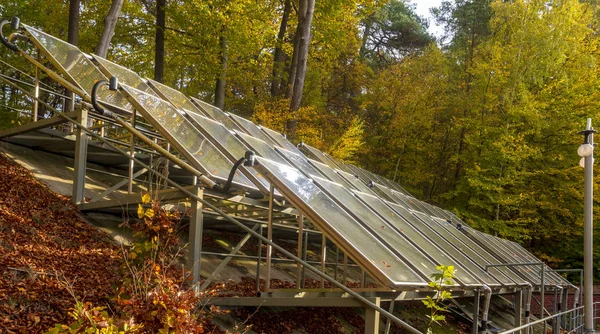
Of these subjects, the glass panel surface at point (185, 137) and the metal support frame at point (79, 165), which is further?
the metal support frame at point (79, 165)

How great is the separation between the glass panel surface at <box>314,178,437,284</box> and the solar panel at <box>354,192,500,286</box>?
1.04ft

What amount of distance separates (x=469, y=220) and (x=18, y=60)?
66.9ft

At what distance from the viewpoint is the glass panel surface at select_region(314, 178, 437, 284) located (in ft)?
19.7

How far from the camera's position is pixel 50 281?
5.27 m

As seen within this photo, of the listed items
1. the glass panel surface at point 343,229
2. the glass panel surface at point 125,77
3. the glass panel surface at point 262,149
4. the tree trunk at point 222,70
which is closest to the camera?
the glass panel surface at point 343,229

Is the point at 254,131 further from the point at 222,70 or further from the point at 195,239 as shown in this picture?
the point at 222,70

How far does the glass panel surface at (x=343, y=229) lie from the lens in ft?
16.9

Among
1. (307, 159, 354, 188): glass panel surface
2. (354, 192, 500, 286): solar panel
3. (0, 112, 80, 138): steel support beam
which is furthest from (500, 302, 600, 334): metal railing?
(0, 112, 80, 138): steel support beam

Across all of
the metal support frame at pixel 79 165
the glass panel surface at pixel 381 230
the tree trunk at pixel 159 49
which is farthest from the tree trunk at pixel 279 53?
the glass panel surface at pixel 381 230

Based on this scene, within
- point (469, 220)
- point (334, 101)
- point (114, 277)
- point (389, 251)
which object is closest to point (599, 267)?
point (469, 220)

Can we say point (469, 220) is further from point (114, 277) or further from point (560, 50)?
point (114, 277)

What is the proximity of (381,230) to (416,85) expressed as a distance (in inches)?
969

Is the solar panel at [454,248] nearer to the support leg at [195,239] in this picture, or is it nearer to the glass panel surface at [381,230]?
the glass panel surface at [381,230]

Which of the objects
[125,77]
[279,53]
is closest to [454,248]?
[125,77]
